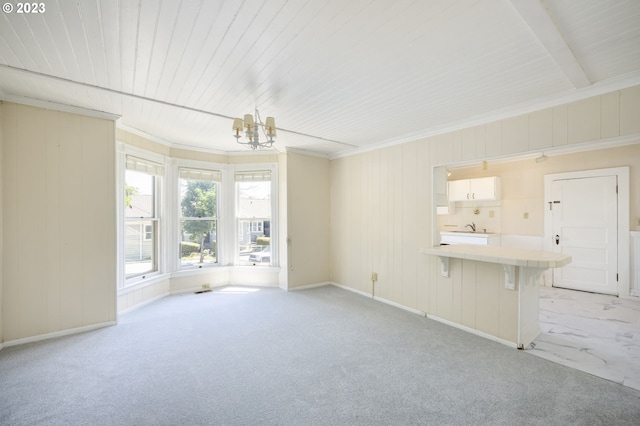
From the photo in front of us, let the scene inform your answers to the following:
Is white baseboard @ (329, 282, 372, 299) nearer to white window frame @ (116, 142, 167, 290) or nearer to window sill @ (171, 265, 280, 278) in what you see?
window sill @ (171, 265, 280, 278)

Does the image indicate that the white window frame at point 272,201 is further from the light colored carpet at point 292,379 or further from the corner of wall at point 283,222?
the light colored carpet at point 292,379

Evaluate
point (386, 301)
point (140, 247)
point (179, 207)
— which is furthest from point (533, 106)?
point (140, 247)

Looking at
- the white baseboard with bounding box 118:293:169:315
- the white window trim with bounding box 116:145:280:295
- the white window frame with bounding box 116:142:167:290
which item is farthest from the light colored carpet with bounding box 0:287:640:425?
the white window trim with bounding box 116:145:280:295

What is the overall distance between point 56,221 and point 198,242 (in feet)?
7.03

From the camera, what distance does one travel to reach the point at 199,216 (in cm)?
495

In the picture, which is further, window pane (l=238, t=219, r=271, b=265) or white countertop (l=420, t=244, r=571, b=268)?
window pane (l=238, t=219, r=271, b=265)

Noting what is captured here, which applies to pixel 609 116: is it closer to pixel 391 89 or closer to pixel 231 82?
pixel 391 89

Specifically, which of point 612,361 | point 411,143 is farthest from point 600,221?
point 411,143

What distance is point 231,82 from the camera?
241cm

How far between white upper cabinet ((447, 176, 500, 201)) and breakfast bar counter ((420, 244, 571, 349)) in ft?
9.06

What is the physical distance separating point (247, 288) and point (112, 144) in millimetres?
3005

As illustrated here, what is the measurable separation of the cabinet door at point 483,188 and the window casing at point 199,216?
17.0 ft

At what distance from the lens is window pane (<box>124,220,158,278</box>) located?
156 inches

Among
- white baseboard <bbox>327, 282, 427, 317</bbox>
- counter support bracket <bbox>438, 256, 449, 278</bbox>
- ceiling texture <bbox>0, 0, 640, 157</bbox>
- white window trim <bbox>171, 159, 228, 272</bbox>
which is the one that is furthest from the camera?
white window trim <bbox>171, 159, 228, 272</bbox>
